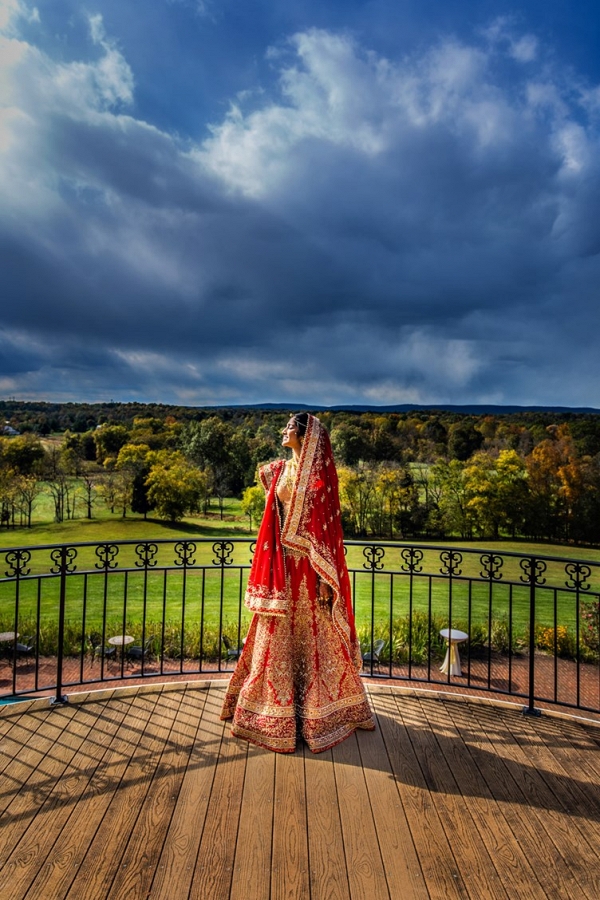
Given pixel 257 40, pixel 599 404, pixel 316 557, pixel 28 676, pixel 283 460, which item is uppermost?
pixel 257 40

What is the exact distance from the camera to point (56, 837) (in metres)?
2.13

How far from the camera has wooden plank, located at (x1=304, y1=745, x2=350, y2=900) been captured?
1.87m

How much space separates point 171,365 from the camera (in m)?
39.6

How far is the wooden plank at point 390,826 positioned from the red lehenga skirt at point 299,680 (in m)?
0.20

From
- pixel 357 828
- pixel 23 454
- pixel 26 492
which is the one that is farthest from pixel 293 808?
pixel 26 492

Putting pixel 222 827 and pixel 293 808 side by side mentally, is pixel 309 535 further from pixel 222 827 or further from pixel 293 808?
pixel 222 827

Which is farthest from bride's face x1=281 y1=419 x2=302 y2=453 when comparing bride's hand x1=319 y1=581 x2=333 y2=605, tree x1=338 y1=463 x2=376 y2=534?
tree x1=338 y1=463 x2=376 y2=534

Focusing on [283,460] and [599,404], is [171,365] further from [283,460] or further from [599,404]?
[283,460]

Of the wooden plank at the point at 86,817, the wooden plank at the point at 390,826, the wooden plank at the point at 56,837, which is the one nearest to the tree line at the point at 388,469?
the wooden plank at the point at 86,817

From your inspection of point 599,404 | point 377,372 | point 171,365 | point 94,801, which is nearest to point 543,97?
point 377,372

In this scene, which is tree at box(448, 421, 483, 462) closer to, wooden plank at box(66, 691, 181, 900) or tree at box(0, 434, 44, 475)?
tree at box(0, 434, 44, 475)

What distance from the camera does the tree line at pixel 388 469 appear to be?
27.3 metres

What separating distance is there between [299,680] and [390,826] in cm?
89

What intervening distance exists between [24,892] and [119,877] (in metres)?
0.32
